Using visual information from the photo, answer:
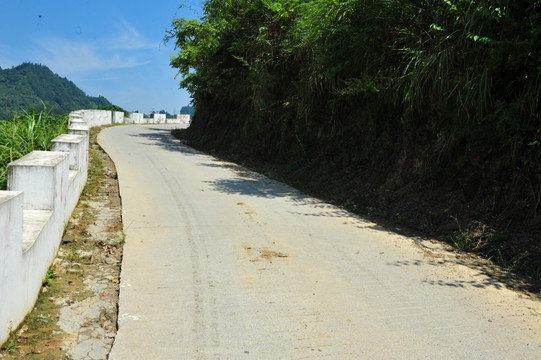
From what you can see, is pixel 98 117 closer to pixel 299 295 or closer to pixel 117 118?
pixel 117 118

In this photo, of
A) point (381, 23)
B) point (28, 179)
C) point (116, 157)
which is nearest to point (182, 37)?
point (116, 157)

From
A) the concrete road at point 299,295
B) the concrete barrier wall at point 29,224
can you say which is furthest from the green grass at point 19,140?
the concrete road at point 299,295

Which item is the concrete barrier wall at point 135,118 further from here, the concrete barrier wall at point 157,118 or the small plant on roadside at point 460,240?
the small plant on roadside at point 460,240

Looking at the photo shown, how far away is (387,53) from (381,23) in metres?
0.59

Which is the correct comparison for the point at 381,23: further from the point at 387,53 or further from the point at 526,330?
the point at 526,330

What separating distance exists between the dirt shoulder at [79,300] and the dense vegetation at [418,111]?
448cm

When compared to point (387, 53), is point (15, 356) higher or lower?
lower

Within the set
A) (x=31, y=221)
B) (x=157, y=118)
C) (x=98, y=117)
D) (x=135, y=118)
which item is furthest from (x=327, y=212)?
(x=157, y=118)

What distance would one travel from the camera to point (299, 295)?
4.02 metres

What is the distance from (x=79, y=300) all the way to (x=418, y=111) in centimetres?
643

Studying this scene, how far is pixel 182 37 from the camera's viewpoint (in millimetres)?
21297

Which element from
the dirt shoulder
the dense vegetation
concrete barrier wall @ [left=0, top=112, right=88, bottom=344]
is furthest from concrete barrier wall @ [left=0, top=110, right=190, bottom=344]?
the dense vegetation

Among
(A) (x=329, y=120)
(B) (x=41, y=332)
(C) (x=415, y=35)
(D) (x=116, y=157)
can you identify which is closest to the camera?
(B) (x=41, y=332)

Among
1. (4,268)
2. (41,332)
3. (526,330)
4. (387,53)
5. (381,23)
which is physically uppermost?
(381,23)
